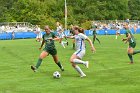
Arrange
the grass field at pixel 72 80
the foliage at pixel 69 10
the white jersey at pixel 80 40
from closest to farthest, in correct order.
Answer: the grass field at pixel 72 80
the white jersey at pixel 80 40
the foliage at pixel 69 10

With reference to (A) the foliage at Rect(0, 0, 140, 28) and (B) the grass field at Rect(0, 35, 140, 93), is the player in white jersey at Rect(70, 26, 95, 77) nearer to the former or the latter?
(B) the grass field at Rect(0, 35, 140, 93)

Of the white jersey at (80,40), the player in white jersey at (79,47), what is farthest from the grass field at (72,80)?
the white jersey at (80,40)

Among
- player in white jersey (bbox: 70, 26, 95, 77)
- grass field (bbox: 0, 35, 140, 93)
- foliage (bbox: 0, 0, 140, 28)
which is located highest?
player in white jersey (bbox: 70, 26, 95, 77)

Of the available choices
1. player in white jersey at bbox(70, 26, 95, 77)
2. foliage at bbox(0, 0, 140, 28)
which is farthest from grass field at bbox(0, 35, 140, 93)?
foliage at bbox(0, 0, 140, 28)

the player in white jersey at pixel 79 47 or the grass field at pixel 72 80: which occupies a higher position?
the player in white jersey at pixel 79 47

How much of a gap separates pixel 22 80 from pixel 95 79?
259 cm

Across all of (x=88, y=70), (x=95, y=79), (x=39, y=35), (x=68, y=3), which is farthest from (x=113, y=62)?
(x=68, y=3)

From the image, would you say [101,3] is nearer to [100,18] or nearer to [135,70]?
[100,18]

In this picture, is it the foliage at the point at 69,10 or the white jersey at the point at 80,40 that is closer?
the white jersey at the point at 80,40

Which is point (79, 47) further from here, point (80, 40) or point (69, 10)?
point (69, 10)

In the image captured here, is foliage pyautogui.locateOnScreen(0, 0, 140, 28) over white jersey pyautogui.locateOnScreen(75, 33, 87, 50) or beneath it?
beneath

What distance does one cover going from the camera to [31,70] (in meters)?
18.4

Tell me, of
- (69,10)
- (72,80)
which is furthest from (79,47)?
(69,10)

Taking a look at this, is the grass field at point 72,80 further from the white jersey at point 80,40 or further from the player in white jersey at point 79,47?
the white jersey at point 80,40
